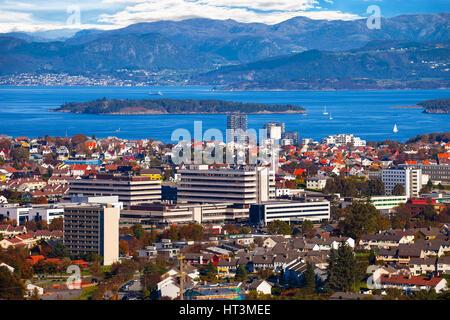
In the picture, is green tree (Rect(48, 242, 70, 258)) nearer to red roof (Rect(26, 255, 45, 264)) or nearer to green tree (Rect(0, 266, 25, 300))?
red roof (Rect(26, 255, 45, 264))

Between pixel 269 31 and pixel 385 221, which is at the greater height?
pixel 269 31

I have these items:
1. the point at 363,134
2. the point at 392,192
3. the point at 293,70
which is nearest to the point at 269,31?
the point at 293,70

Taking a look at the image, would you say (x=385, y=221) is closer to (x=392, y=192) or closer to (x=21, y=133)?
(x=392, y=192)

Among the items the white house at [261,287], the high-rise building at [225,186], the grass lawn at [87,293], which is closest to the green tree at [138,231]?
the high-rise building at [225,186]

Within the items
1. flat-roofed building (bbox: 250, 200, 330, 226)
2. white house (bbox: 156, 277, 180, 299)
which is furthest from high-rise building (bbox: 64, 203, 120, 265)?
flat-roofed building (bbox: 250, 200, 330, 226)

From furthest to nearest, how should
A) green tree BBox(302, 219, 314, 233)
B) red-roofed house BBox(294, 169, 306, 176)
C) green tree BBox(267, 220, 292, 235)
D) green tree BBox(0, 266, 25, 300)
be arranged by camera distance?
1. red-roofed house BBox(294, 169, 306, 176)
2. green tree BBox(302, 219, 314, 233)
3. green tree BBox(267, 220, 292, 235)
4. green tree BBox(0, 266, 25, 300)
